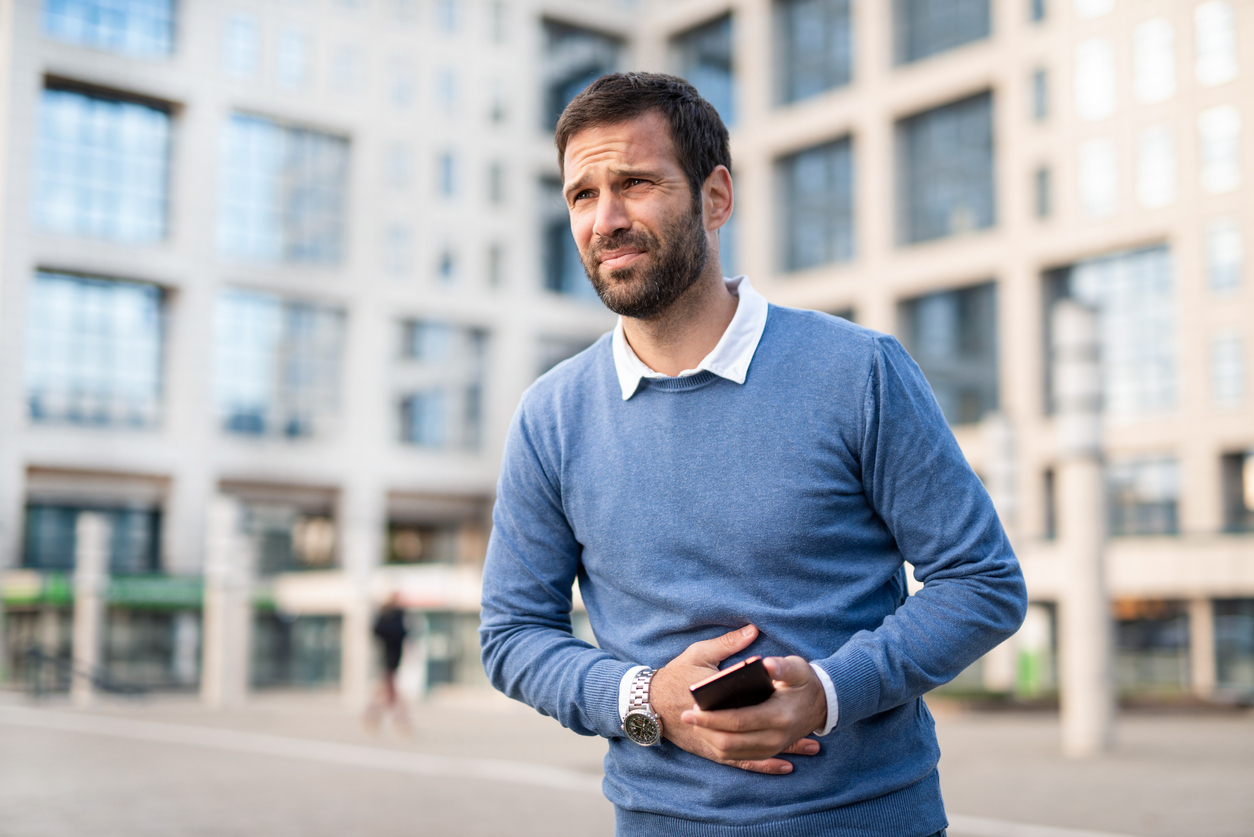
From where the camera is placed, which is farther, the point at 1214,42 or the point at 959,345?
the point at 959,345

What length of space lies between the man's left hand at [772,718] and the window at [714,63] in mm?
52350

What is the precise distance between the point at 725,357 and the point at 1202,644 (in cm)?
3685

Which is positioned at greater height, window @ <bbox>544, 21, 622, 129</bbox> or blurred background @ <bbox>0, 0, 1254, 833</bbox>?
window @ <bbox>544, 21, 622, 129</bbox>

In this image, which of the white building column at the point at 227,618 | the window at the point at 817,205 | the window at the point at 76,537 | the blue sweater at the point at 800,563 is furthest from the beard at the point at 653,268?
the window at the point at 76,537

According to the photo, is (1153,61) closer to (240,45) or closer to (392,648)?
(392,648)

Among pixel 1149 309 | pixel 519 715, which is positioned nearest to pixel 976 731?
pixel 519 715

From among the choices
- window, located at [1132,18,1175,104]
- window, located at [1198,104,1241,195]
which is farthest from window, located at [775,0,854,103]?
window, located at [1198,104,1241,195]

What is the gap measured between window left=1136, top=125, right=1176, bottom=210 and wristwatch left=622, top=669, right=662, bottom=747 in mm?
38238

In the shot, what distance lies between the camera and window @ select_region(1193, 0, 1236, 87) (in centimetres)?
3528

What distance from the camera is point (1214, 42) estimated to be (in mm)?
35656

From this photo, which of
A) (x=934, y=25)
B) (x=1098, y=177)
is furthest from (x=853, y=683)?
(x=934, y=25)

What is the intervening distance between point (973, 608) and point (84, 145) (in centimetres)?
5473

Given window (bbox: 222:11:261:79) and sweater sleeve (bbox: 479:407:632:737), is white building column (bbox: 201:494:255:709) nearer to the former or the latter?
sweater sleeve (bbox: 479:407:632:737)

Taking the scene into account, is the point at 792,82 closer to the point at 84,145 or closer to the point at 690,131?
the point at 84,145
